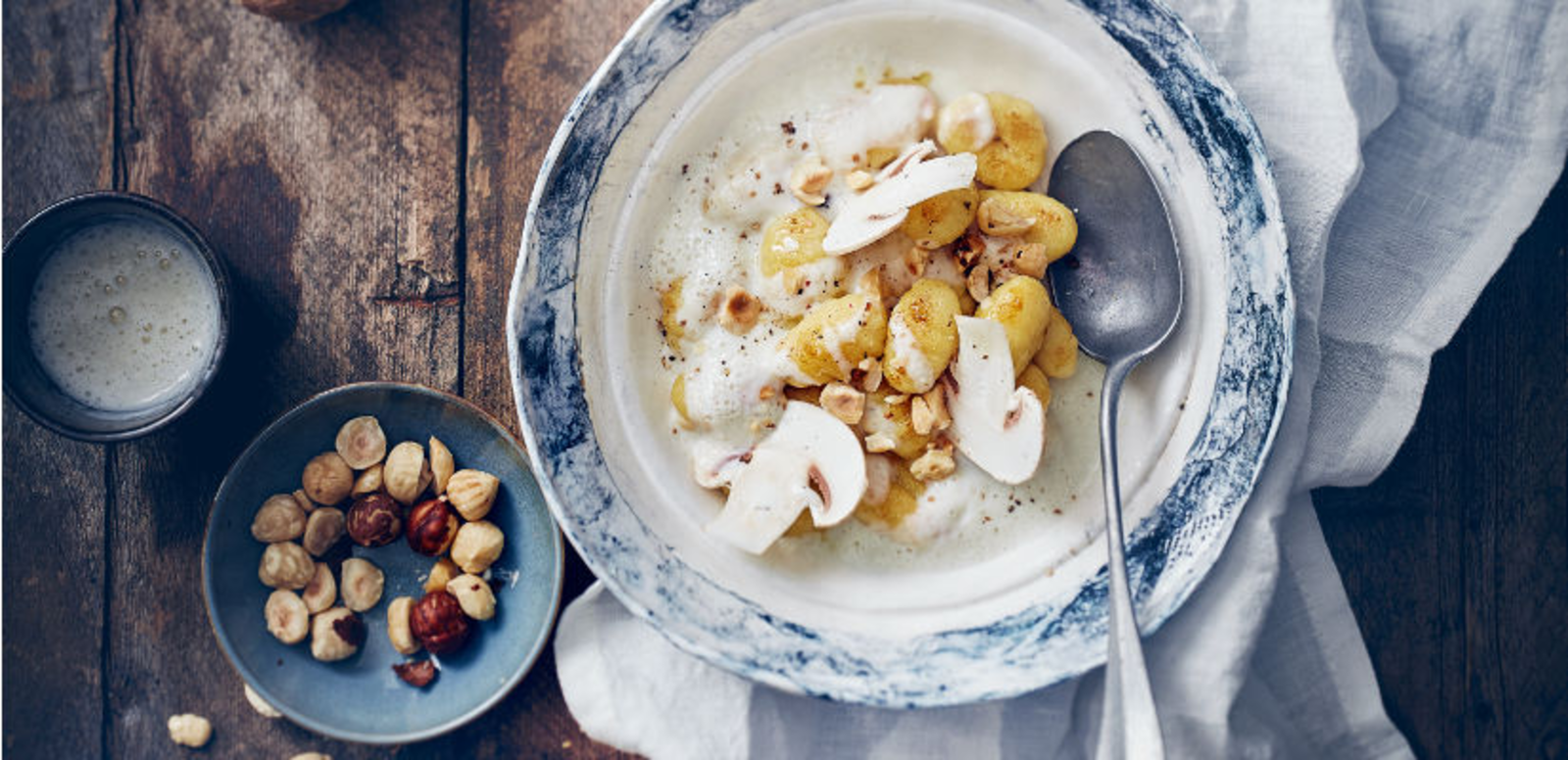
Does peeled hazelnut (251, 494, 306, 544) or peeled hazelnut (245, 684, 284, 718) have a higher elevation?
peeled hazelnut (251, 494, 306, 544)

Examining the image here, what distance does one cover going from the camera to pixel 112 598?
110cm

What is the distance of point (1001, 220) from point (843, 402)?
8.3 inches

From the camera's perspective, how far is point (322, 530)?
Result: 1039 mm

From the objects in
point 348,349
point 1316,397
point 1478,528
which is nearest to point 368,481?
point 348,349

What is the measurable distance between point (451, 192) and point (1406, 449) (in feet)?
3.23

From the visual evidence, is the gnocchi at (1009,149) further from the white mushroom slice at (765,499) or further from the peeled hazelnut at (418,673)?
the peeled hazelnut at (418,673)

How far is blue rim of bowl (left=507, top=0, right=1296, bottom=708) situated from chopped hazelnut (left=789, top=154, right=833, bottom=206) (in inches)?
5.9

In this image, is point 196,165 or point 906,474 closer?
point 906,474

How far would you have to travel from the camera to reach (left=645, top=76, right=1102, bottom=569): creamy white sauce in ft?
3.16

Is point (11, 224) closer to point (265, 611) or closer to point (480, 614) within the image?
point (265, 611)

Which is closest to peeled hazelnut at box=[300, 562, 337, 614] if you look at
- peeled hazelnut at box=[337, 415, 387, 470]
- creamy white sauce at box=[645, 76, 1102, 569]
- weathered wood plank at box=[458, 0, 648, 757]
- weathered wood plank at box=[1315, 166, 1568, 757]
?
peeled hazelnut at box=[337, 415, 387, 470]

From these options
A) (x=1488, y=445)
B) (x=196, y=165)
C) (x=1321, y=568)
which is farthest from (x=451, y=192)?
(x=1488, y=445)

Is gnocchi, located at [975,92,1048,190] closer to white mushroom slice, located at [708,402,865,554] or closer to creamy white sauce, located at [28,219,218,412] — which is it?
white mushroom slice, located at [708,402,865,554]

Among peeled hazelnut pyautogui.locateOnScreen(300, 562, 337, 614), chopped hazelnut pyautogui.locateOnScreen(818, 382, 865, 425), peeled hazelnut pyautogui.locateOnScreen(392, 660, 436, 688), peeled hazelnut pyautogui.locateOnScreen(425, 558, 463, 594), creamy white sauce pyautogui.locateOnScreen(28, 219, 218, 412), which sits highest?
chopped hazelnut pyautogui.locateOnScreen(818, 382, 865, 425)
